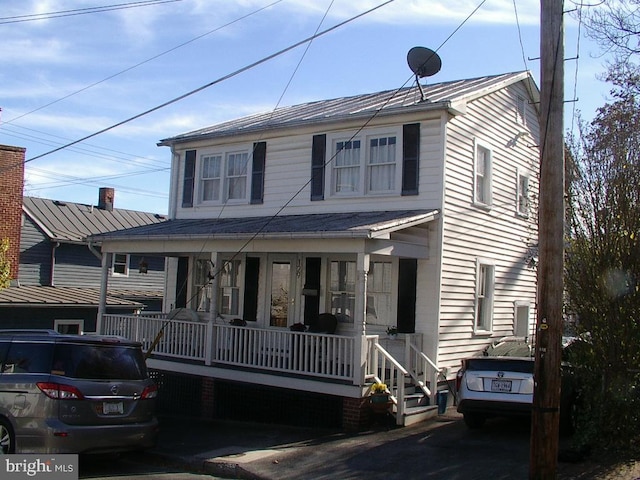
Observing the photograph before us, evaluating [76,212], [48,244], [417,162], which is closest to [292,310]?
[417,162]

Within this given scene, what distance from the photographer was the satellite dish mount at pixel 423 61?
50.2ft

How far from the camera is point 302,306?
1590cm

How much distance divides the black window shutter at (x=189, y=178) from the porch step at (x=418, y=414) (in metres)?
8.48

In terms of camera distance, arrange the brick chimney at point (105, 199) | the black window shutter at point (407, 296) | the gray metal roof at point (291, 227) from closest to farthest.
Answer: the gray metal roof at point (291, 227), the black window shutter at point (407, 296), the brick chimney at point (105, 199)

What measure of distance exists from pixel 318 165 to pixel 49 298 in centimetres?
1181

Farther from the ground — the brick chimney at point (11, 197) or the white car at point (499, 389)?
the brick chimney at point (11, 197)

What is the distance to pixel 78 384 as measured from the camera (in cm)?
903

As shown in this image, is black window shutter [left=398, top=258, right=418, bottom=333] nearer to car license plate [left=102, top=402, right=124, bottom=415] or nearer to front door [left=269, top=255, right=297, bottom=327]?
front door [left=269, top=255, right=297, bottom=327]

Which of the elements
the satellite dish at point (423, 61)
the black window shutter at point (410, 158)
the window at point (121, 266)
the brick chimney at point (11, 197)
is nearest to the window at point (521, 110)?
the satellite dish at point (423, 61)

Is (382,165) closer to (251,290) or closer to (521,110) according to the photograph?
(251,290)

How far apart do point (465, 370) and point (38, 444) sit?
6.63 m

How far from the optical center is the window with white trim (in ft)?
48.6

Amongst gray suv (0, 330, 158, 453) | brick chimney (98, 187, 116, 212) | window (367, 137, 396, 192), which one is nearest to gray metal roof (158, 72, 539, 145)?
window (367, 137, 396, 192)

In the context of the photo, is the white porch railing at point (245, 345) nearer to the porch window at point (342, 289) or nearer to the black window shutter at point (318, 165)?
the porch window at point (342, 289)
